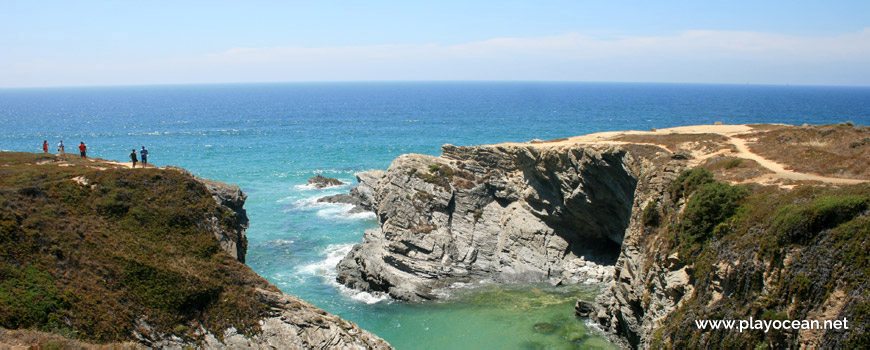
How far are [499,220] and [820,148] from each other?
24.4 metres

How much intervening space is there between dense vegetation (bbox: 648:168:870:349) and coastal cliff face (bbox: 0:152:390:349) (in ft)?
49.1

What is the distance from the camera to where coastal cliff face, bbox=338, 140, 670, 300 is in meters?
39.3

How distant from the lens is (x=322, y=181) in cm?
7706

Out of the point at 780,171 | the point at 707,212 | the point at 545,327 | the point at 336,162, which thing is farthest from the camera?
the point at 336,162

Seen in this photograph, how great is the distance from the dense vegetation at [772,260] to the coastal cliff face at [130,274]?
14967 mm

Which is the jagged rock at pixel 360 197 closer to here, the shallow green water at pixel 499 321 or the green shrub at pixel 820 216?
the shallow green water at pixel 499 321

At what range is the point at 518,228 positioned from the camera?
145 ft

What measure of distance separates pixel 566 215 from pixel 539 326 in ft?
40.7

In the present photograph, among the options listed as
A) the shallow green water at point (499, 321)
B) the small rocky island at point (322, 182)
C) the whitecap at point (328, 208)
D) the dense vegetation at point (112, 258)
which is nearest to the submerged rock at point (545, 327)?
the shallow green water at point (499, 321)

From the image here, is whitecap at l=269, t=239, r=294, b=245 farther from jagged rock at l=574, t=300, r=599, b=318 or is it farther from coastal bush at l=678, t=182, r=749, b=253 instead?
A: coastal bush at l=678, t=182, r=749, b=253

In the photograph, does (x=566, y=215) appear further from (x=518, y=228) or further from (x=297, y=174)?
(x=297, y=174)

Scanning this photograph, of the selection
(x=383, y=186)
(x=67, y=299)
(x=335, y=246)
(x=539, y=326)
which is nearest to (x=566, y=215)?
(x=539, y=326)

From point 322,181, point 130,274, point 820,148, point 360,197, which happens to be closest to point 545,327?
point 820,148

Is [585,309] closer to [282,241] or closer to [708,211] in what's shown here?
[708,211]
